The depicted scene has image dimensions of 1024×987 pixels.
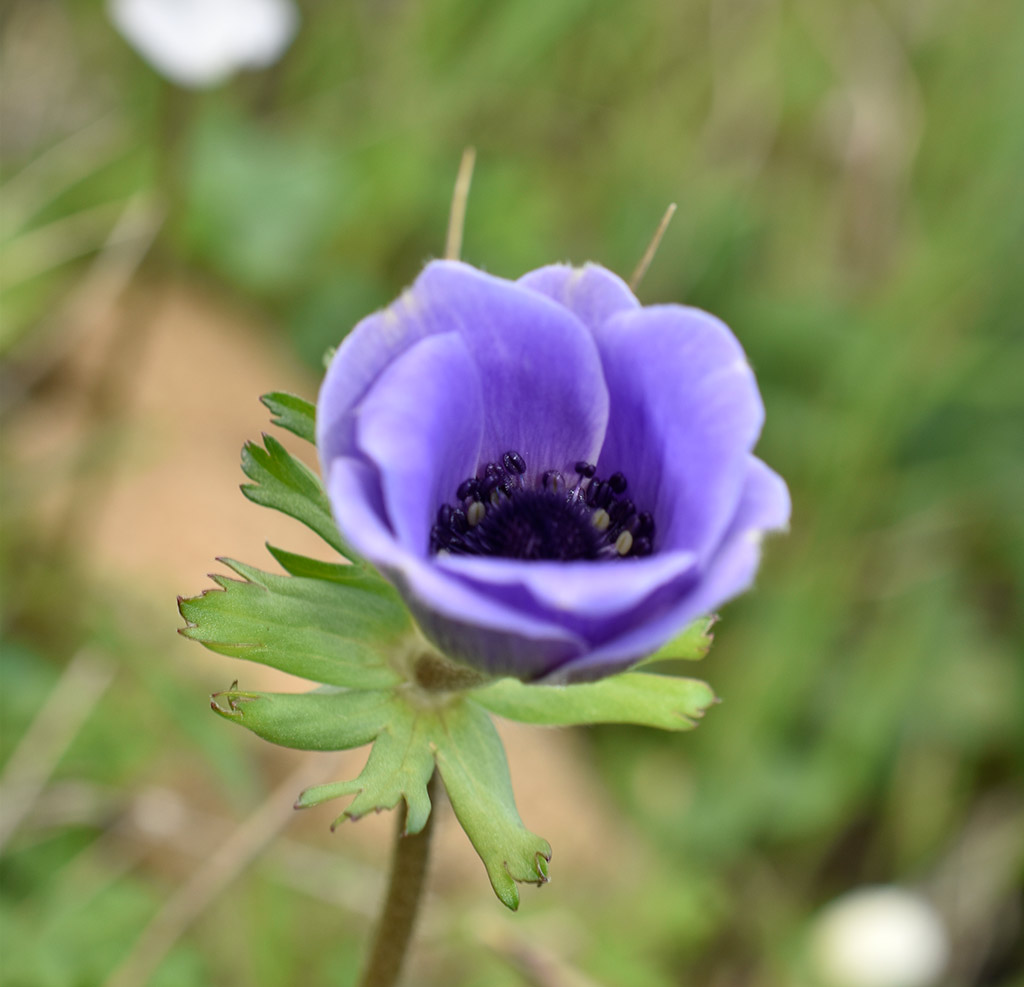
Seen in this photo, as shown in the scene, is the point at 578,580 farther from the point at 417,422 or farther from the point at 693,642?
the point at 693,642

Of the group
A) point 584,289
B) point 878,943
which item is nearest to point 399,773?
point 584,289

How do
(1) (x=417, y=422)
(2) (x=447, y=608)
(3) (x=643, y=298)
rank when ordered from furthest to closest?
(3) (x=643, y=298) → (1) (x=417, y=422) → (2) (x=447, y=608)

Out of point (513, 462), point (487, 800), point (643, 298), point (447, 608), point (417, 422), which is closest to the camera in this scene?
point (447, 608)

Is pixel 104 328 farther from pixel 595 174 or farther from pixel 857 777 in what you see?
pixel 857 777

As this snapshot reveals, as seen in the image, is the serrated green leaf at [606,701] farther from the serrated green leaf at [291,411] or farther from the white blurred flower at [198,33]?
the white blurred flower at [198,33]

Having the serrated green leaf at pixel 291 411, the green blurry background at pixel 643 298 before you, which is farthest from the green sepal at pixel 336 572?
the green blurry background at pixel 643 298

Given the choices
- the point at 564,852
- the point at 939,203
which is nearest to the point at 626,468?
the point at 564,852
